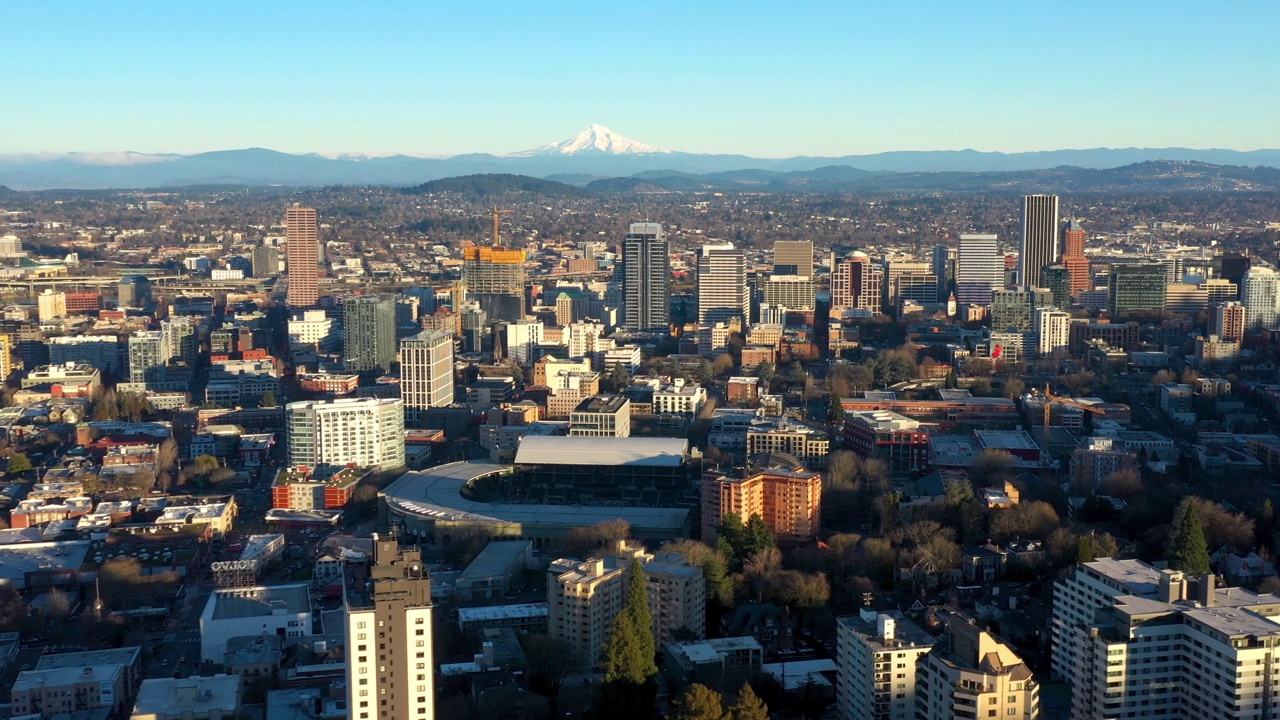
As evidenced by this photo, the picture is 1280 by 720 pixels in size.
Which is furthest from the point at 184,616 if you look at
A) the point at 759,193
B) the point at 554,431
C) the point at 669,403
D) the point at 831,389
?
the point at 759,193

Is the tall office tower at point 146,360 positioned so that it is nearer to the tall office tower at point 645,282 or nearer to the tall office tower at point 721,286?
the tall office tower at point 645,282

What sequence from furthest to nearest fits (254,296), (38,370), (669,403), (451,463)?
(254,296)
(38,370)
(669,403)
(451,463)

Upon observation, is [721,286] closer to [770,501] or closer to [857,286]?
[857,286]

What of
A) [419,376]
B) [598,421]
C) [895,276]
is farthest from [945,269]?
[598,421]

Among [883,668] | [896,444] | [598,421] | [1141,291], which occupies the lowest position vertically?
[896,444]

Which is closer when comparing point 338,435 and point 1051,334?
point 338,435

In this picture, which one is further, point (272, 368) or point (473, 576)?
point (272, 368)

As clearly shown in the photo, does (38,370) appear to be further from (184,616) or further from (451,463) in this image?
(184,616)
